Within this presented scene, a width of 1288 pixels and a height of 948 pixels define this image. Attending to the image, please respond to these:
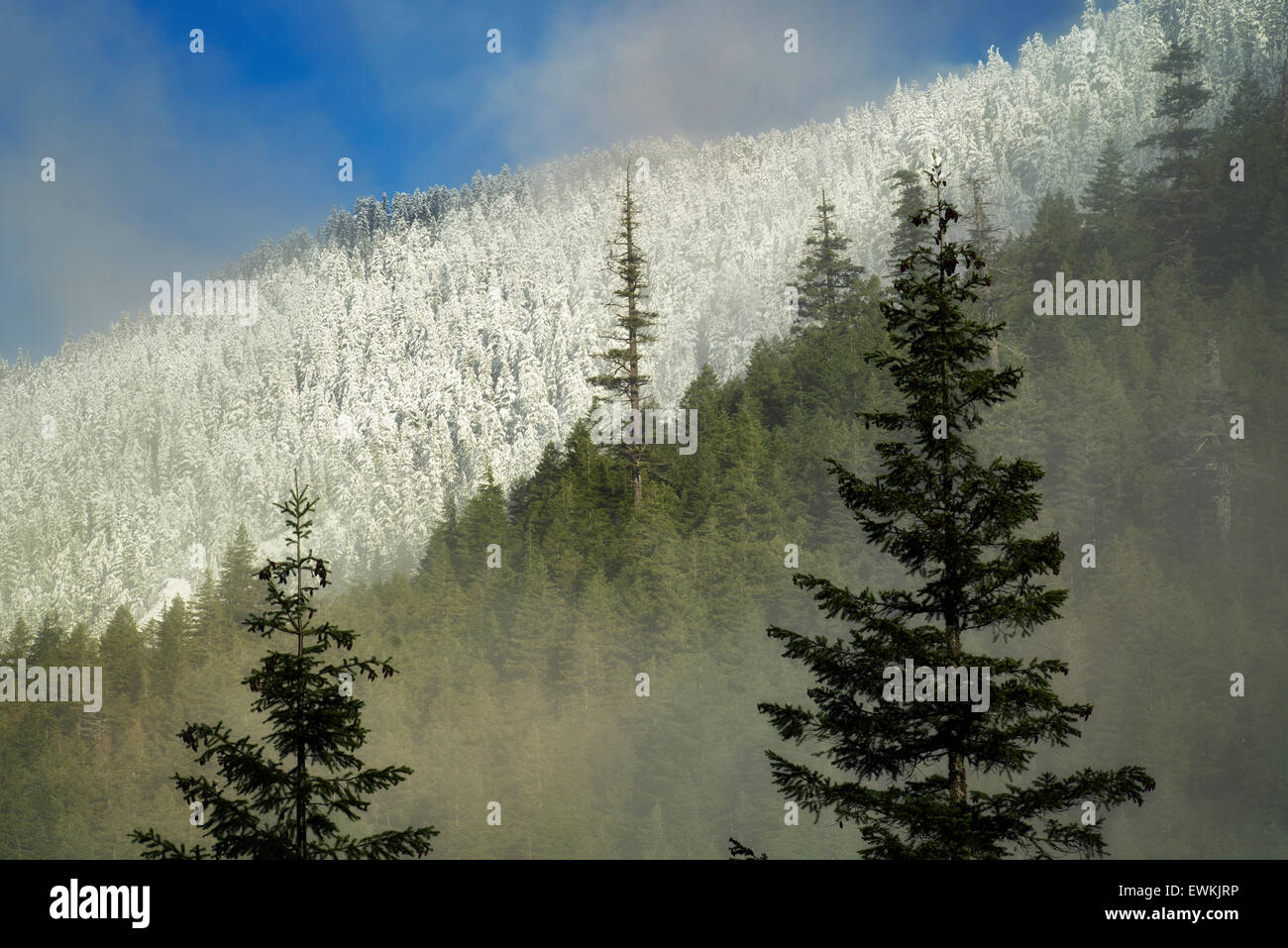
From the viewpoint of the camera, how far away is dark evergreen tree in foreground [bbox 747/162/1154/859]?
31.0 ft

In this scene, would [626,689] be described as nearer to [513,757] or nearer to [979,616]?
[513,757]

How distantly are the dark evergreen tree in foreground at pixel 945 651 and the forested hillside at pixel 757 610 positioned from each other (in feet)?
135

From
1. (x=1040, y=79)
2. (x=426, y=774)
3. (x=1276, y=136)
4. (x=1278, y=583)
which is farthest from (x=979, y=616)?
(x=1040, y=79)

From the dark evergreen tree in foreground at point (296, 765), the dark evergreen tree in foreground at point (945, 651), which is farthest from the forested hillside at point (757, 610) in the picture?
the dark evergreen tree in foreground at point (296, 765)

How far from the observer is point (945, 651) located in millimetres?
9992

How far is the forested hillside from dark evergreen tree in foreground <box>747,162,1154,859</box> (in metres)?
41.1

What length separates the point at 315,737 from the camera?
1041 centimetres

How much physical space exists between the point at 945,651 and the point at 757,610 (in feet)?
163

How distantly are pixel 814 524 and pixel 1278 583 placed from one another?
3002 centimetres

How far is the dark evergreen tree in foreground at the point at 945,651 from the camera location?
9438 mm
